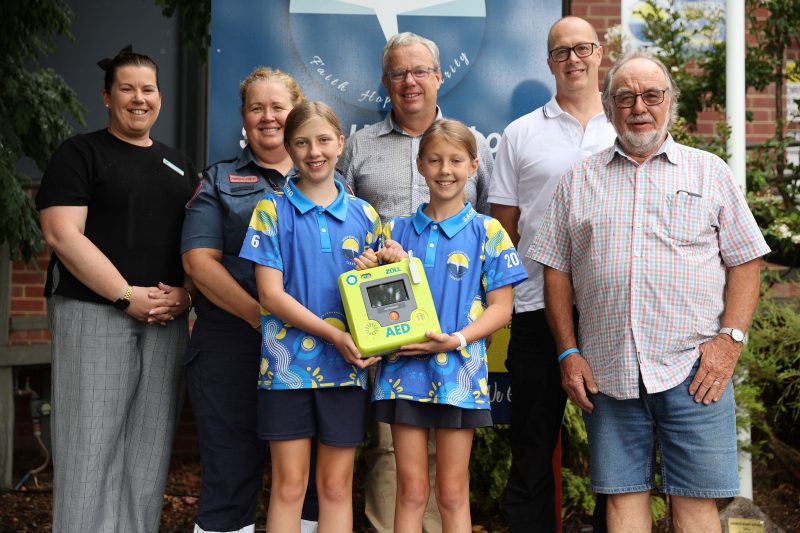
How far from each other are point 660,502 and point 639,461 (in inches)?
62.2

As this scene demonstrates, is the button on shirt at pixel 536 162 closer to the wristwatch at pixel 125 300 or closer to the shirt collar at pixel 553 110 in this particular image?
the shirt collar at pixel 553 110

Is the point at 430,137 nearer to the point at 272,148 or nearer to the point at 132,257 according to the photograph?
the point at 272,148

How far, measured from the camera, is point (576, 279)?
11.4 feet

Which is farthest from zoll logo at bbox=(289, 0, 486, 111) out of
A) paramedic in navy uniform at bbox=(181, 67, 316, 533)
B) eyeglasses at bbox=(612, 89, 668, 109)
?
eyeglasses at bbox=(612, 89, 668, 109)

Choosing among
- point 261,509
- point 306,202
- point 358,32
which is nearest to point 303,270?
point 306,202

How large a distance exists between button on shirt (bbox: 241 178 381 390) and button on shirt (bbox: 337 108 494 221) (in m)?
0.54

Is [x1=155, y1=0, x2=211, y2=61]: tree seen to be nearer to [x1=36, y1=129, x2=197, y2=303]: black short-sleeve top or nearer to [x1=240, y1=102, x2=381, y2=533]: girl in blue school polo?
[x1=36, y1=129, x2=197, y2=303]: black short-sleeve top

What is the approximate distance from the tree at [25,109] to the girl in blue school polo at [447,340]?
2338 millimetres

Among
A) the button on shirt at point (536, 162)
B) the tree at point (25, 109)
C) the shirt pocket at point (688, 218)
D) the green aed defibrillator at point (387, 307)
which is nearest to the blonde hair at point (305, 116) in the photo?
the green aed defibrillator at point (387, 307)

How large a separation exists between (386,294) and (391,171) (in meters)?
0.87

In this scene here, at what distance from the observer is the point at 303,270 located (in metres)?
3.39

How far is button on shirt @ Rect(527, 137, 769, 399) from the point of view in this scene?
A: 325 centimetres

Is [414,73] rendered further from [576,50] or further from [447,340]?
[447,340]

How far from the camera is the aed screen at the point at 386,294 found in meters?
3.26
